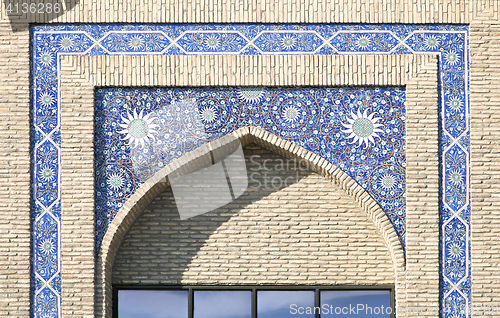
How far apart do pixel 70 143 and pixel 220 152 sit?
1437mm

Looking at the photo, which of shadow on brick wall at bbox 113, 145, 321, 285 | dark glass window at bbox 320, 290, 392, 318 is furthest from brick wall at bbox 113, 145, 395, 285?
dark glass window at bbox 320, 290, 392, 318

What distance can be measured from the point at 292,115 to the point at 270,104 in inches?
9.5

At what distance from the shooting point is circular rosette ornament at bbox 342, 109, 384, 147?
6.26 m

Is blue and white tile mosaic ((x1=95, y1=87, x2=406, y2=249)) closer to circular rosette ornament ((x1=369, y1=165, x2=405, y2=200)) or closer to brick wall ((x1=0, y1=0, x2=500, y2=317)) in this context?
circular rosette ornament ((x1=369, y1=165, x2=405, y2=200))

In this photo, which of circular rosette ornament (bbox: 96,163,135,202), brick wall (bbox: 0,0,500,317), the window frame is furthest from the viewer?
the window frame

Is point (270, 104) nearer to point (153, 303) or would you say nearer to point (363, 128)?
point (363, 128)

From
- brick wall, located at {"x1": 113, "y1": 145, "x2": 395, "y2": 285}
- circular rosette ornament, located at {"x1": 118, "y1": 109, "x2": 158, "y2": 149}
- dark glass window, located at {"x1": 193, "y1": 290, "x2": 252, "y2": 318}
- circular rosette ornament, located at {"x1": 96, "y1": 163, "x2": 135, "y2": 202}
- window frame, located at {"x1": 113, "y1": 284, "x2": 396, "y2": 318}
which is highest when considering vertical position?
circular rosette ornament, located at {"x1": 118, "y1": 109, "x2": 158, "y2": 149}

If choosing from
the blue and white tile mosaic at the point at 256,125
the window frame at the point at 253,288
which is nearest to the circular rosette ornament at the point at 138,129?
the blue and white tile mosaic at the point at 256,125

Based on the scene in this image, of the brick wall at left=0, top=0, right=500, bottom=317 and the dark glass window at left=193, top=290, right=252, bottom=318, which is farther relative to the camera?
the dark glass window at left=193, top=290, right=252, bottom=318

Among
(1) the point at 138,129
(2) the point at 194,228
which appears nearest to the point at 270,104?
(1) the point at 138,129

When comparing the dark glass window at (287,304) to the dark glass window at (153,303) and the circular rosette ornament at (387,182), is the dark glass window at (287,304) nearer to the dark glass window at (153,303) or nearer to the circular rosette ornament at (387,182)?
the dark glass window at (153,303)

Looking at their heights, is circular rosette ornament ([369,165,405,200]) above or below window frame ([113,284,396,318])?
above

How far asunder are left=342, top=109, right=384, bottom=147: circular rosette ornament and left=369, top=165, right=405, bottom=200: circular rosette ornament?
295 millimetres

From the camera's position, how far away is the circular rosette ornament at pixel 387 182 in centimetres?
622
